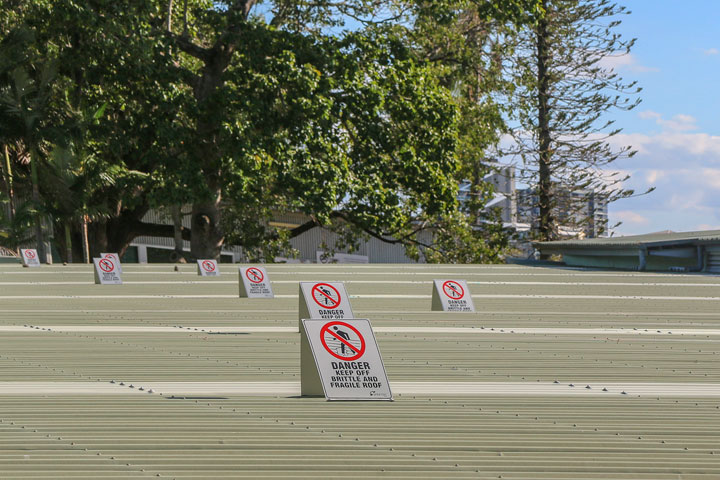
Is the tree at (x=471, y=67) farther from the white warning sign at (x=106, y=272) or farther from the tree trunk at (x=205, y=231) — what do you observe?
the white warning sign at (x=106, y=272)

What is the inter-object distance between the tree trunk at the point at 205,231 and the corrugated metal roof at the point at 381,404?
43.6 ft

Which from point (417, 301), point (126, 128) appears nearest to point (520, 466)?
point (417, 301)

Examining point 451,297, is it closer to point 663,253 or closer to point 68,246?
point 663,253

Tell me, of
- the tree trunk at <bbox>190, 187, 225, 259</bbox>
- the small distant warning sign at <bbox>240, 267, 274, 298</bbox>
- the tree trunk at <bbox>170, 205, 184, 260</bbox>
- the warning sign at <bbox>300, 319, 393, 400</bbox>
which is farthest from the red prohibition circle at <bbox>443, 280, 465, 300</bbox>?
the tree trunk at <bbox>170, 205, 184, 260</bbox>

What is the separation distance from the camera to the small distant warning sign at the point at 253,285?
9055mm

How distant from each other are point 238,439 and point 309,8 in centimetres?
2037

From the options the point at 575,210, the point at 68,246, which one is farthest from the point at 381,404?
the point at 575,210

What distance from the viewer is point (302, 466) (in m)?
2.63

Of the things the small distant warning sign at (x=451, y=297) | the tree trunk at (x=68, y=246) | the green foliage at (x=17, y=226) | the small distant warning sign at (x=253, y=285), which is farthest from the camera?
the tree trunk at (x=68, y=246)

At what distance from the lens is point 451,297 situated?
311 inches

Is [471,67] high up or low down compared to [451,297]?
up

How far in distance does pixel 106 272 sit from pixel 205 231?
1116 centimetres

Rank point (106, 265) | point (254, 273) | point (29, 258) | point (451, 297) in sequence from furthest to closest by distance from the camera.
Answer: point (29, 258), point (106, 265), point (254, 273), point (451, 297)

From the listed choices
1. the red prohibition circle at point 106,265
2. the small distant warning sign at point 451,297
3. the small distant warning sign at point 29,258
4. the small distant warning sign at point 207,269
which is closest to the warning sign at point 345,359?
the small distant warning sign at point 451,297
